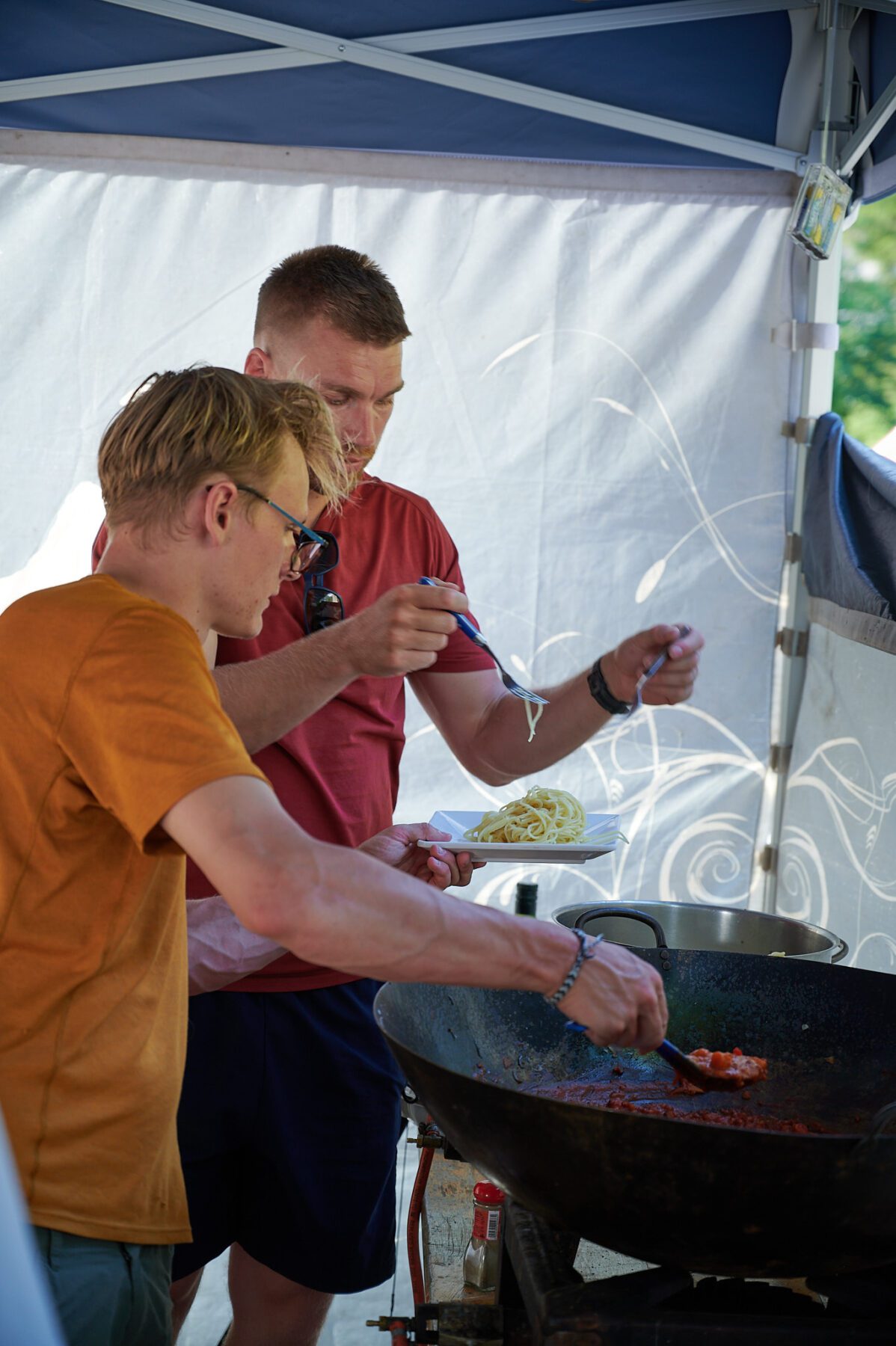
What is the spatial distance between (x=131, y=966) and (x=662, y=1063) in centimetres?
94

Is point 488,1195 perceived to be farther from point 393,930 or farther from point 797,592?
point 797,592

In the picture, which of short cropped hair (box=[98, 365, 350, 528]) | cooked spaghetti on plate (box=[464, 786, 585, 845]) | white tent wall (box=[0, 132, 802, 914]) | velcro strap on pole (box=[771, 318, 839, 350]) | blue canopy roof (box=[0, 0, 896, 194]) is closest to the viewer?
short cropped hair (box=[98, 365, 350, 528])

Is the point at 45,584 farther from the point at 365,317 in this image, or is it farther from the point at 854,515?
the point at 854,515

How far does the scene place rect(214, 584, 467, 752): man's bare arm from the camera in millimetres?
1943

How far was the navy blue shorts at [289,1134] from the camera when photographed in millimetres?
2121

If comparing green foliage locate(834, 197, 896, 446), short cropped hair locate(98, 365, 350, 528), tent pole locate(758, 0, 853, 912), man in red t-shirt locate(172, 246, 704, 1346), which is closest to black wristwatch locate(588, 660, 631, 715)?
man in red t-shirt locate(172, 246, 704, 1346)

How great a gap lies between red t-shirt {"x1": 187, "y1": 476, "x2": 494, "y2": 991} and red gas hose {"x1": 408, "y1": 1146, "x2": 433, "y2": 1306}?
0.37 m

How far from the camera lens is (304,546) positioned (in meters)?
1.97

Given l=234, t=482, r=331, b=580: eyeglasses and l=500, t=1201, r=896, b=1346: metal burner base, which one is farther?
l=234, t=482, r=331, b=580: eyeglasses

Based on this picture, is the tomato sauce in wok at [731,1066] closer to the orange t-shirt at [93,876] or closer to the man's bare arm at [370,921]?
the man's bare arm at [370,921]

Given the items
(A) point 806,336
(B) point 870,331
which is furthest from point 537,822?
(B) point 870,331

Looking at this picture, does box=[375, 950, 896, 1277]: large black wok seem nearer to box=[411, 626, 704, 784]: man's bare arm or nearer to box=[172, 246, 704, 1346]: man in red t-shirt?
box=[172, 246, 704, 1346]: man in red t-shirt

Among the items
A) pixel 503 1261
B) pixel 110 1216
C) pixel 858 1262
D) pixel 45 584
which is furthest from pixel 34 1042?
pixel 45 584

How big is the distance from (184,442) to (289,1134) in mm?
1315
